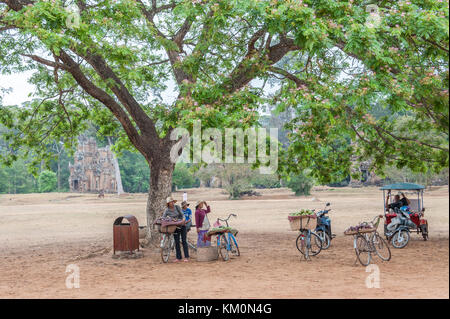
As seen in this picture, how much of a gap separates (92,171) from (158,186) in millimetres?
56808

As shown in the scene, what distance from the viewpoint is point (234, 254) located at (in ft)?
46.6

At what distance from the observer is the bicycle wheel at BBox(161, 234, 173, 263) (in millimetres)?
12898

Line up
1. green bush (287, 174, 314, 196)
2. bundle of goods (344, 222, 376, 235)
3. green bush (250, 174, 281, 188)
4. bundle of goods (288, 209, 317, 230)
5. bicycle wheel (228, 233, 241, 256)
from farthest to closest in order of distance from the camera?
green bush (250, 174, 281, 188) → green bush (287, 174, 314, 196) → bicycle wheel (228, 233, 241, 256) → bundle of goods (288, 209, 317, 230) → bundle of goods (344, 222, 376, 235)

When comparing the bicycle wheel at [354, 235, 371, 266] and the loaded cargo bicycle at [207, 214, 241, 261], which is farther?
the loaded cargo bicycle at [207, 214, 241, 261]

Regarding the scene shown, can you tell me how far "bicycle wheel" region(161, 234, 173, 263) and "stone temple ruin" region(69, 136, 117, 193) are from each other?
57632 millimetres

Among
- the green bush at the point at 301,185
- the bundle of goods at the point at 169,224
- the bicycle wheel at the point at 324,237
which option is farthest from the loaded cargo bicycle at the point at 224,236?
the green bush at the point at 301,185

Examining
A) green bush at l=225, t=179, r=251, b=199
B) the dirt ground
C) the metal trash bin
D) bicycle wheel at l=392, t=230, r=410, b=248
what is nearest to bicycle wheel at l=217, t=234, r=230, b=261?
the dirt ground

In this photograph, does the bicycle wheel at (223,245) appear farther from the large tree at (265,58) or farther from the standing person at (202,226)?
the large tree at (265,58)

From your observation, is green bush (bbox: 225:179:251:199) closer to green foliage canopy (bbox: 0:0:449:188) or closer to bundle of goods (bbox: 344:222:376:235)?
Answer: green foliage canopy (bbox: 0:0:449:188)

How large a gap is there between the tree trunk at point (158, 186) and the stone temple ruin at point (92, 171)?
54.7 metres

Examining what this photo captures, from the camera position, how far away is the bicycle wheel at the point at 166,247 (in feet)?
42.3

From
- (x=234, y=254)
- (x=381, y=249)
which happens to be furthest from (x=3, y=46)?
(x=381, y=249)

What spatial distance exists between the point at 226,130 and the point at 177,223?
103 inches

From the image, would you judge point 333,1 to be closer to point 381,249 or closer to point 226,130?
point 226,130
